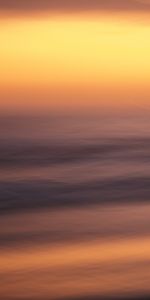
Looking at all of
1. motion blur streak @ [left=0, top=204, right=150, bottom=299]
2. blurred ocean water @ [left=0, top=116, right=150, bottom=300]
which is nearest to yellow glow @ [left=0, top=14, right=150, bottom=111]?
blurred ocean water @ [left=0, top=116, right=150, bottom=300]

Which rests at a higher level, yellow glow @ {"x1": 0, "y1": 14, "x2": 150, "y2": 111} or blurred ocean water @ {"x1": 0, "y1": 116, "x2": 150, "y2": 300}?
yellow glow @ {"x1": 0, "y1": 14, "x2": 150, "y2": 111}

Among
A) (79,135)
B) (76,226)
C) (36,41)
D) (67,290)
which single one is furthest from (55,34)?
(67,290)

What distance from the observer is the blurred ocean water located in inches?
90.7

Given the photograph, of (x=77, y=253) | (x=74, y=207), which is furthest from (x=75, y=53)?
(x=77, y=253)

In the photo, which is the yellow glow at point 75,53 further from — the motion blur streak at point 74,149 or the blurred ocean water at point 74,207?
the blurred ocean water at point 74,207

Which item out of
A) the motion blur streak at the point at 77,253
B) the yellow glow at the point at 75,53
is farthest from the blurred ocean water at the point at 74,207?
the yellow glow at the point at 75,53

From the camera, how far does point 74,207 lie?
2.72m

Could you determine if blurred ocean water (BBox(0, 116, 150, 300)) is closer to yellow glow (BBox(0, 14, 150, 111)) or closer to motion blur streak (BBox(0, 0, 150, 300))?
motion blur streak (BBox(0, 0, 150, 300))

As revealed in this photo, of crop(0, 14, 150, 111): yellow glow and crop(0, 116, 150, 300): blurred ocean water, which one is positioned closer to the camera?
crop(0, 116, 150, 300): blurred ocean water

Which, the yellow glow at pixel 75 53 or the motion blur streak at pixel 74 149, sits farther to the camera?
the yellow glow at pixel 75 53

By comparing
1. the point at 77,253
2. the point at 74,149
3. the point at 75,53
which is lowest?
the point at 77,253

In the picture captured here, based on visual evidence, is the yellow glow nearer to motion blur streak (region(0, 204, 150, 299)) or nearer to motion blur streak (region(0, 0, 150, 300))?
motion blur streak (region(0, 0, 150, 300))

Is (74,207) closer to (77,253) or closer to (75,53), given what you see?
(77,253)

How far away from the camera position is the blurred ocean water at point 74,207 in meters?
2.30
